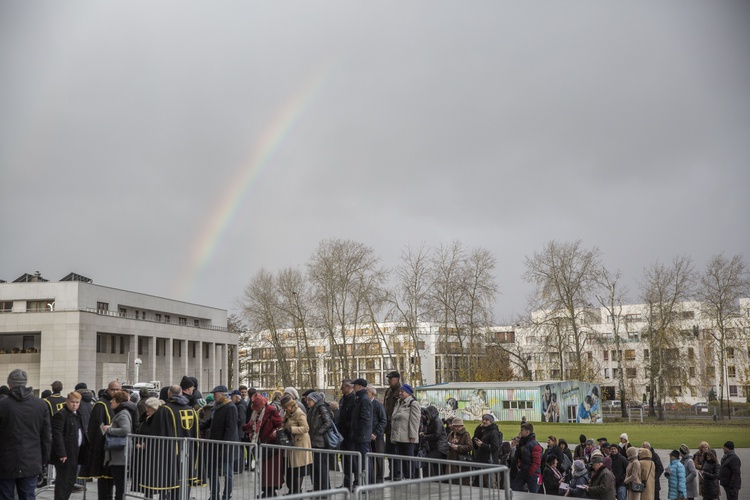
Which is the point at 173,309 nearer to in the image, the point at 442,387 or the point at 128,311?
the point at 128,311

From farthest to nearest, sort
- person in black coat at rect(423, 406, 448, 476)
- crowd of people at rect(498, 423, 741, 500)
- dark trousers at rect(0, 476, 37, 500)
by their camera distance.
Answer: person in black coat at rect(423, 406, 448, 476)
crowd of people at rect(498, 423, 741, 500)
dark trousers at rect(0, 476, 37, 500)

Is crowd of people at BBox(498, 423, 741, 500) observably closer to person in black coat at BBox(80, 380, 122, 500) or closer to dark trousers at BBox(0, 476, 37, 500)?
person in black coat at BBox(80, 380, 122, 500)

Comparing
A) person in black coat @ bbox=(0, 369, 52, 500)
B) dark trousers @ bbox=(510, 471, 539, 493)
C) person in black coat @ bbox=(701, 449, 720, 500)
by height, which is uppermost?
person in black coat @ bbox=(0, 369, 52, 500)

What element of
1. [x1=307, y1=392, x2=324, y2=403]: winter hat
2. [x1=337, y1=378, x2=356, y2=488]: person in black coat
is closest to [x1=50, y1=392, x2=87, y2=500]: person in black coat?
[x1=307, y1=392, x2=324, y2=403]: winter hat

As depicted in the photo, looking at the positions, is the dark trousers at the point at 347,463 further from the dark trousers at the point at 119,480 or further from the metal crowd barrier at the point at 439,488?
the dark trousers at the point at 119,480

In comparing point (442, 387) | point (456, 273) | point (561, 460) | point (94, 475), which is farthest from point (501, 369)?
point (94, 475)

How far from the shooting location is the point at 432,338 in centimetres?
13712

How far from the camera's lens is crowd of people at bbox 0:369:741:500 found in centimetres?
956

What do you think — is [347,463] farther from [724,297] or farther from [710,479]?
[724,297]

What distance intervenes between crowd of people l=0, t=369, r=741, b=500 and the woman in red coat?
0.02 meters

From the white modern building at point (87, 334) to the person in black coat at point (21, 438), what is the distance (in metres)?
48.9

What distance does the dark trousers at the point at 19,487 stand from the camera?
937 cm

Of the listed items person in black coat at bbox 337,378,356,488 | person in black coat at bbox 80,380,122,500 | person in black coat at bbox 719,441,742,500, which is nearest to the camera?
person in black coat at bbox 80,380,122,500

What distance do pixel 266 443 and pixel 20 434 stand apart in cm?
418
